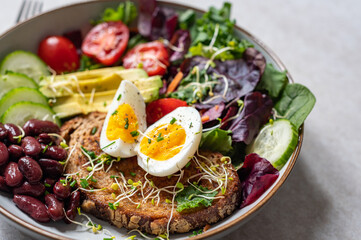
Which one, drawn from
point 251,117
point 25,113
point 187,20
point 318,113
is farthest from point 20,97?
point 318,113

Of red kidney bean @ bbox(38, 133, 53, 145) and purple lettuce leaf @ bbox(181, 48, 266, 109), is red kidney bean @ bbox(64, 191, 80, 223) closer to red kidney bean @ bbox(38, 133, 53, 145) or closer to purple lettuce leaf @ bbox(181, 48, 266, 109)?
red kidney bean @ bbox(38, 133, 53, 145)

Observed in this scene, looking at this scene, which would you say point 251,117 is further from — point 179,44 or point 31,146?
point 31,146

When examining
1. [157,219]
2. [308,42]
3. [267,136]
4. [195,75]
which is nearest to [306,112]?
[267,136]

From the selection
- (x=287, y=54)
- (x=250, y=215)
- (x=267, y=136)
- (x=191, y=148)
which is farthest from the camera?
(x=287, y=54)

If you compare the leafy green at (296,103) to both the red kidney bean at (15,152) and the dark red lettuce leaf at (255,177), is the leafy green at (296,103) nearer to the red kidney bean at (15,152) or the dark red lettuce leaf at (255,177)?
the dark red lettuce leaf at (255,177)

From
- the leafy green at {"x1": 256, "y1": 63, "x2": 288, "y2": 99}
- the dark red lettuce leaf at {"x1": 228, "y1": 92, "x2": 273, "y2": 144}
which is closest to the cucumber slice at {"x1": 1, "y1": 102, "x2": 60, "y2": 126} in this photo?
the dark red lettuce leaf at {"x1": 228, "y1": 92, "x2": 273, "y2": 144}

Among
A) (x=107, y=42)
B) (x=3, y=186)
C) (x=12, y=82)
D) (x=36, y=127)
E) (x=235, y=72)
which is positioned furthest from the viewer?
(x=107, y=42)

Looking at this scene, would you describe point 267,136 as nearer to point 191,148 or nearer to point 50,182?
point 191,148
